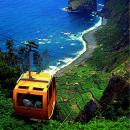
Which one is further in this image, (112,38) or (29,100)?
(112,38)

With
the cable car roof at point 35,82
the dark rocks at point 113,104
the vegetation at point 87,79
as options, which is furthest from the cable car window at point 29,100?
the dark rocks at point 113,104

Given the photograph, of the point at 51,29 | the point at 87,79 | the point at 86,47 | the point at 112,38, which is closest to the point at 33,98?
the point at 87,79

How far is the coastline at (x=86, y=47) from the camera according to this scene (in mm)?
122056

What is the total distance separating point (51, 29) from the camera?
554 feet

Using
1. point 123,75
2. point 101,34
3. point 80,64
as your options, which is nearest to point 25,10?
point 101,34

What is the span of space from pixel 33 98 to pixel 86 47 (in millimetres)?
116035

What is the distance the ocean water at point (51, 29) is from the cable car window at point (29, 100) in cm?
9662

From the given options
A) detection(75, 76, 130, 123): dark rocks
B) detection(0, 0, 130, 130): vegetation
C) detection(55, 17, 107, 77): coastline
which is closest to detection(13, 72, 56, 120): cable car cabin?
detection(0, 0, 130, 130): vegetation

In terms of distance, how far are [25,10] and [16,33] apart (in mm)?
39328

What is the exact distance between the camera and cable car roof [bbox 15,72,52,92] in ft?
93.6

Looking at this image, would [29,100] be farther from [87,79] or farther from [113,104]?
[87,79]

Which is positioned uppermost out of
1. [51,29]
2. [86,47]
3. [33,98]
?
[33,98]

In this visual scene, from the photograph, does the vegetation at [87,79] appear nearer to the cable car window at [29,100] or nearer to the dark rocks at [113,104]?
the dark rocks at [113,104]

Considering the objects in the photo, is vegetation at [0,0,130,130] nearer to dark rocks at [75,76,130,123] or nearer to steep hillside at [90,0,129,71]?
steep hillside at [90,0,129,71]
